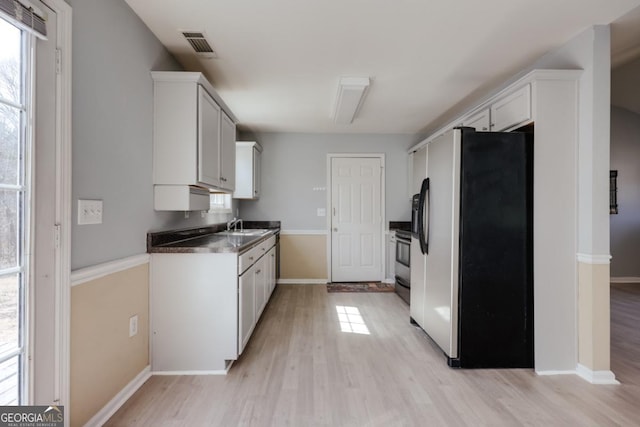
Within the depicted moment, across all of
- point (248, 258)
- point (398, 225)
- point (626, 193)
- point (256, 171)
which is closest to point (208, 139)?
point (248, 258)

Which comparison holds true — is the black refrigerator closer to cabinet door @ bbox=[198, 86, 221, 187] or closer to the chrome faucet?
cabinet door @ bbox=[198, 86, 221, 187]

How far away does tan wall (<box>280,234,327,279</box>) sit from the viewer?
5039 mm

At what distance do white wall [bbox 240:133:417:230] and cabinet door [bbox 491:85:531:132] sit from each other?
2511mm

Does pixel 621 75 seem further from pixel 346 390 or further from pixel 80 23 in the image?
pixel 80 23

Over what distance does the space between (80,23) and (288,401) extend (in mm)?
2372

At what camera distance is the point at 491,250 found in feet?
7.60

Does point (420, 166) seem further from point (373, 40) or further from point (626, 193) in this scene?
point (626, 193)

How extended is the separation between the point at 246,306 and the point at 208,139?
1390 millimetres

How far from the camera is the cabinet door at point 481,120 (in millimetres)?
2869

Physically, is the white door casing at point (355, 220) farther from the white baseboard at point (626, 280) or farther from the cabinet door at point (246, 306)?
the white baseboard at point (626, 280)

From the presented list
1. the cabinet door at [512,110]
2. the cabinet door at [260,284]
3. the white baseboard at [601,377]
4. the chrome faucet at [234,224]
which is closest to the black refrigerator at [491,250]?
the cabinet door at [512,110]

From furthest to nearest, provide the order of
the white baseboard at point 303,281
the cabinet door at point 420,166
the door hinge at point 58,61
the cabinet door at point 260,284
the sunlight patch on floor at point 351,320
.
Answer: the white baseboard at point 303,281 < the sunlight patch on floor at point 351,320 < the cabinet door at point 260,284 < the cabinet door at point 420,166 < the door hinge at point 58,61

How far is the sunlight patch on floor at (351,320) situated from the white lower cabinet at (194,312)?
1.24 meters

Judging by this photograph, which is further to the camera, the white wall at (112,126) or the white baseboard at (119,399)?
the white baseboard at (119,399)
